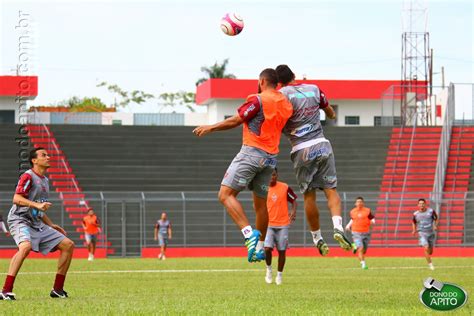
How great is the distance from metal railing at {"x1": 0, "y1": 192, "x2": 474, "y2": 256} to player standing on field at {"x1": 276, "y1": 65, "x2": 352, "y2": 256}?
1142 inches

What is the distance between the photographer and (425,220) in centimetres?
3241

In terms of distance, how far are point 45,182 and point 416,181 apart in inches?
1419

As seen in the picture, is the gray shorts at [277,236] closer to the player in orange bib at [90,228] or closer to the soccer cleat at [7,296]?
the soccer cleat at [7,296]

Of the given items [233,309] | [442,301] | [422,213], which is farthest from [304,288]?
[422,213]

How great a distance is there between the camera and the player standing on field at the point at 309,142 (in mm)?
15039

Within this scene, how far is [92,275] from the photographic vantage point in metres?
26.0

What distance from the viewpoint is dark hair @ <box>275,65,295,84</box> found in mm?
15203

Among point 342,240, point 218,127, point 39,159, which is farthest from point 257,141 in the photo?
point 39,159

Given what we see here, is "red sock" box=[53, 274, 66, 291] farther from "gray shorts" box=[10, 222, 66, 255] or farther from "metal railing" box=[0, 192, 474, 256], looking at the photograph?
"metal railing" box=[0, 192, 474, 256]

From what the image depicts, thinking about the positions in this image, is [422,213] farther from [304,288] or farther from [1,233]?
[1,233]

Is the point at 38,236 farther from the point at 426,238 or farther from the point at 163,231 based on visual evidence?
the point at 163,231

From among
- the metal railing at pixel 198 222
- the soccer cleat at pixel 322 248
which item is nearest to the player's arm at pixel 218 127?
the soccer cleat at pixel 322 248

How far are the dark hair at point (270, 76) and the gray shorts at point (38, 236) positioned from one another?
12.4 feet

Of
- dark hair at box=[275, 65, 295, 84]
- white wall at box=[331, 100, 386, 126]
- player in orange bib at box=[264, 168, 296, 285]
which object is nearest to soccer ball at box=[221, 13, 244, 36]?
dark hair at box=[275, 65, 295, 84]
